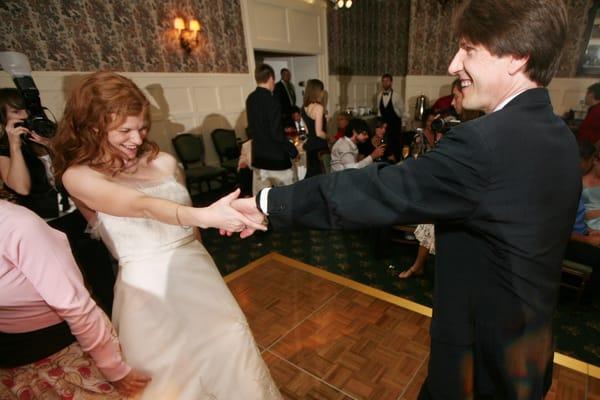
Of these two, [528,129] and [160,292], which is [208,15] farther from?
[528,129]

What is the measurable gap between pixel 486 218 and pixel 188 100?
514 cm

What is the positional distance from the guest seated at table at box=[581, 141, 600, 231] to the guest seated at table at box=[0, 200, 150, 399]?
3.22m

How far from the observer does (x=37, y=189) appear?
2.03 meters

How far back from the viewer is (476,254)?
2.76 ft

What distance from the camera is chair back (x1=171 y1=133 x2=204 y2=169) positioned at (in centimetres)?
486

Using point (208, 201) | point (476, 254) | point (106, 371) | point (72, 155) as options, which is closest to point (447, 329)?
point (476, 254)

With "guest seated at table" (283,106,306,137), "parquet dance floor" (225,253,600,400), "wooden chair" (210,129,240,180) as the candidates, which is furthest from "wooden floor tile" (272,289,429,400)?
"wooden chair" (210,129,240,180)

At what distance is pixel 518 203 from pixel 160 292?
1224 mm

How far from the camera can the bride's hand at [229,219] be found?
1.04 metres

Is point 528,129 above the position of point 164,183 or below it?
above

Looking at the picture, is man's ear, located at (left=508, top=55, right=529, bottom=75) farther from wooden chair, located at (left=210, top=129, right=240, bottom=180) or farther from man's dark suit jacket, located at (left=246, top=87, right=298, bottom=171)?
wooden chair, located at (left=210, top=129, right=240, bottom=180)

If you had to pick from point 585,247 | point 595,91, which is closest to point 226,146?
point 585,247

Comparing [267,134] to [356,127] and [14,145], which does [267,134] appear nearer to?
[356,127]

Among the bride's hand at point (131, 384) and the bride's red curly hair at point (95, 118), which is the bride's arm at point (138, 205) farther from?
the bride's hand at point (131, 384)
